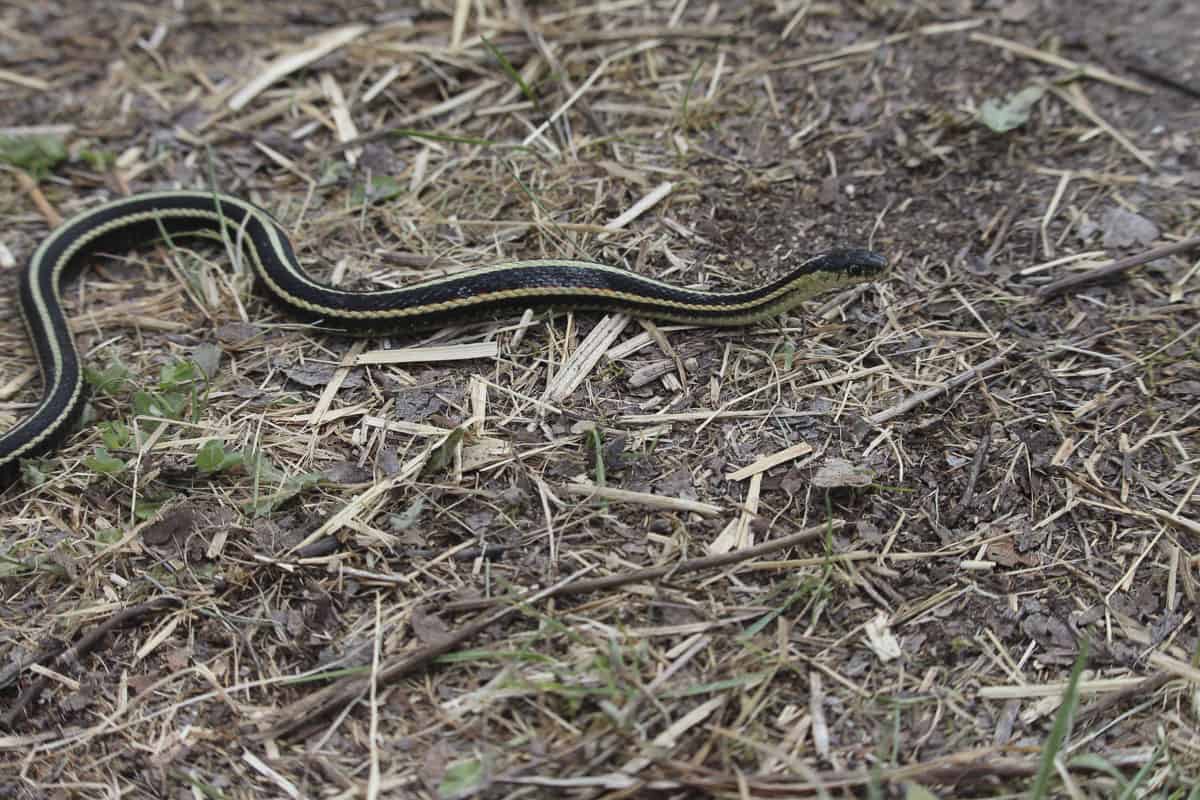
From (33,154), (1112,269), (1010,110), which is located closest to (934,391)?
(1112,269)

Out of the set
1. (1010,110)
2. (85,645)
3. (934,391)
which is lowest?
(85,645)

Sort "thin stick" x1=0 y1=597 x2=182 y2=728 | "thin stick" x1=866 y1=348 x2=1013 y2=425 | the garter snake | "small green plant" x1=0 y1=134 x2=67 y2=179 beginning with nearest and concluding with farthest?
1. "thin stick" x1=0 y1=597 x2=182 y2=728
2. "thin stick" x1=866 y1=348 x2=1013 y2=425
3. the garter snake
4. "small green plant" x1=0 y1=134 x2=67 y2=179

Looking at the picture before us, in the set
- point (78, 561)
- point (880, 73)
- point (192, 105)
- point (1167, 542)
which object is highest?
point (880, 73)

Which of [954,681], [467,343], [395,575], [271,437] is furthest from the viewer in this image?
[467,343]

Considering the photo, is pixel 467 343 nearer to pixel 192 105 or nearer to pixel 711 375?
pixel 711 375

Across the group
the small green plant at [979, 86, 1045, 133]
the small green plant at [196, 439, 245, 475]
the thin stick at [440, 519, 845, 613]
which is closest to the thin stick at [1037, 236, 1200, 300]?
the small green plant at [979, 86, 1045, 133]

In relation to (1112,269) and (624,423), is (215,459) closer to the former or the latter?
(624,423)

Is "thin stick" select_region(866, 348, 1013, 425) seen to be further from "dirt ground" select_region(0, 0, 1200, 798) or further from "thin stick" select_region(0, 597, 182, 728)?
"thin stick" select_region(0, 597, 182, 728)

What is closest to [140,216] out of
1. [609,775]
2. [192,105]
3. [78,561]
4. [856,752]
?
[192,105]
